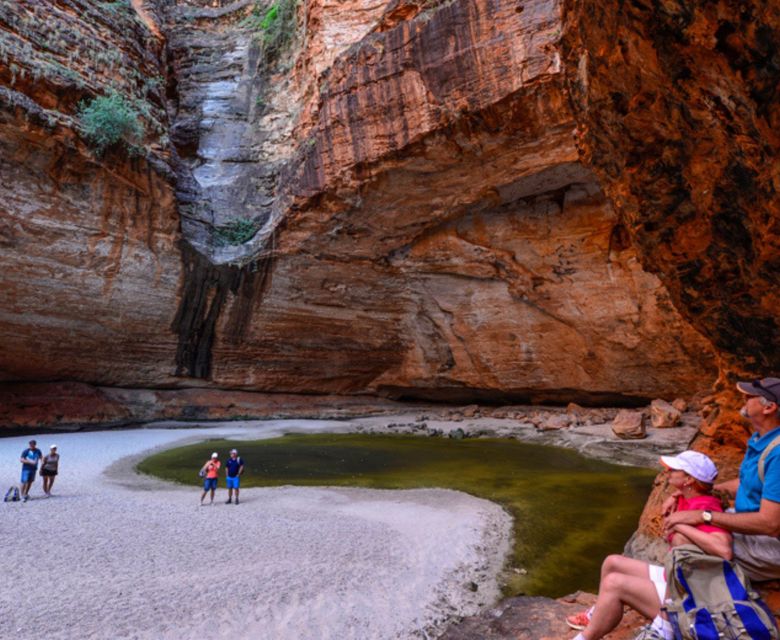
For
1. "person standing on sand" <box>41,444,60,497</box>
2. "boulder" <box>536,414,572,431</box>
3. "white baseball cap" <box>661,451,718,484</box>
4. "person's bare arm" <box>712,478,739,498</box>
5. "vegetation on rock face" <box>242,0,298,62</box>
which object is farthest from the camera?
"vegetation on rock face" <box>242,0,298,62</box>

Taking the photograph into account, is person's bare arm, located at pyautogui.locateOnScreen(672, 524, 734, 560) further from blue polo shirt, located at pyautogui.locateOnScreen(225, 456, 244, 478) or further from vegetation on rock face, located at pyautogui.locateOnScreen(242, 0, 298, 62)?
vegetation on rock face, located at pyautogui.locateOnScreen(242, 0, 298, 62)

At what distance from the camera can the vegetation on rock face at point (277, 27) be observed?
65.7 ft

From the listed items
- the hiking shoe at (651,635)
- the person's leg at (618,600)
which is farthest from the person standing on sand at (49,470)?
the hiking shoe at (651,635)

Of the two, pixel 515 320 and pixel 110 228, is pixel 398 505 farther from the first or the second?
pixel 110 228

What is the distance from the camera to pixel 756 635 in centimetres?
203

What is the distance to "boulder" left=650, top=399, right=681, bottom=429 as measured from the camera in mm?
13845

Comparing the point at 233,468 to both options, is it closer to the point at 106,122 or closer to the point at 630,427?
the point at 630,427

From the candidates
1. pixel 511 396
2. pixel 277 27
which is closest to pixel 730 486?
pixel 511 396

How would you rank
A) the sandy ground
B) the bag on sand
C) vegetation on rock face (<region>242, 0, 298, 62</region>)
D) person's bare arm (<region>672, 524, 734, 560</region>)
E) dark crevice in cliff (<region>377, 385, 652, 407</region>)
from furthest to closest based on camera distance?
vegetation on rock face (<region>242, 0, 298, 62</region>), dark crevice in cliff (<region>377, 385, 652, 407</region>), the sandy ground, person's bare arm (<region>672, 524, 734, 560</region>), the bag on sand

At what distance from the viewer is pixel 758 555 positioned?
227 centimetres

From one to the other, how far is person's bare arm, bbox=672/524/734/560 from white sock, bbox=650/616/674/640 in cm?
41

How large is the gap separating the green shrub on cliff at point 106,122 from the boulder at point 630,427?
16618mm

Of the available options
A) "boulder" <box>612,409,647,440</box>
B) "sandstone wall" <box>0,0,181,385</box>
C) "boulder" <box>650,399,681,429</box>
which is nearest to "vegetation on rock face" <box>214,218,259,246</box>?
"sandstone wall" <box>0,0,181,385</box>

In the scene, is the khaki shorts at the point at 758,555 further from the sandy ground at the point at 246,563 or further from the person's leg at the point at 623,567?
the sandy ground at the point at 246,563
